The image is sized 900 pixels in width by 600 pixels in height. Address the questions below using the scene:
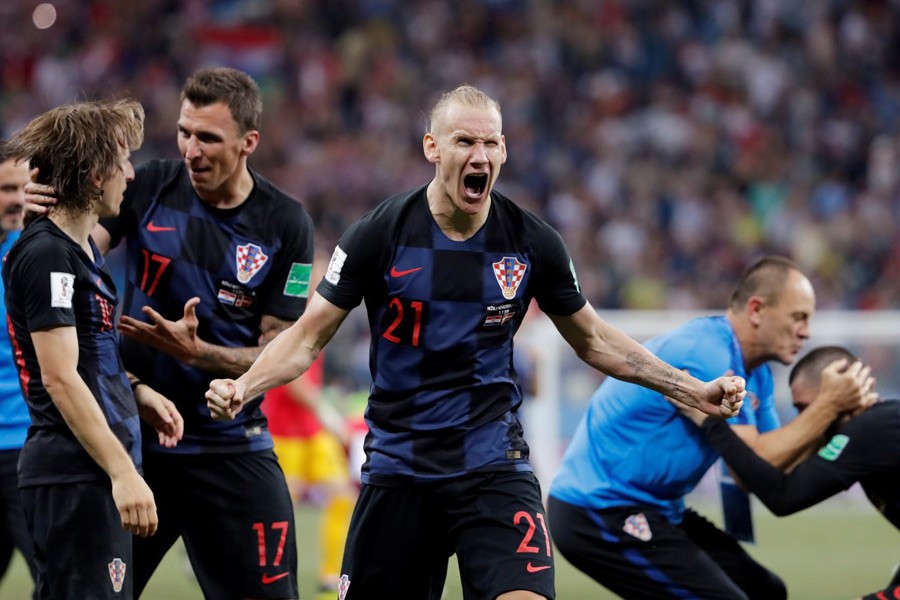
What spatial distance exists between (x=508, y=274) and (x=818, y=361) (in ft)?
6.55

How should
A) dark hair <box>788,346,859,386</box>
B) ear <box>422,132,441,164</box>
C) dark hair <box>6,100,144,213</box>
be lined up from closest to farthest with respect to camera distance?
1. dark hair <box>6,100,144,213</box>
2. ear <box>422,132,441,164</box>
3. dark hair <box>788,346,859,386</box>

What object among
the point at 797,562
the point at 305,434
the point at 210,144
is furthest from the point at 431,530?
the point at 797,562

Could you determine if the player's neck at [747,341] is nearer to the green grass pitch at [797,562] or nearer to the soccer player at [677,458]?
the soccer player at [677,458]

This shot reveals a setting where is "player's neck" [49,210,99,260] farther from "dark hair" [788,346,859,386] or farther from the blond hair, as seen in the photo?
"dark hair" [788,346,859,386]

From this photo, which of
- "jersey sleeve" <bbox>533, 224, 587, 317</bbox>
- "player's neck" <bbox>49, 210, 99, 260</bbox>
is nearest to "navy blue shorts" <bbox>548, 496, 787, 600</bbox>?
"jersey sleeve" <bbox>533, 224, 587, 317</bbox>

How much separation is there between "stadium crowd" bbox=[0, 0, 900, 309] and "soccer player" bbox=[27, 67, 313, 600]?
12936 millimetres

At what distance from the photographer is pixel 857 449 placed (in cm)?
577

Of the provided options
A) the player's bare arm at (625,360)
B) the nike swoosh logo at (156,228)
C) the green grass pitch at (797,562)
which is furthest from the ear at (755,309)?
the green grass pitch at (797,562)

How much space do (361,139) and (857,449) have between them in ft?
50.9

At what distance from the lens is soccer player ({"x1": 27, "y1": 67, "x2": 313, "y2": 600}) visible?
5414 millimetres

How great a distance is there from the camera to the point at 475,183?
15.8 feet

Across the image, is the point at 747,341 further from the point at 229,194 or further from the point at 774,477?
the point at 229,194

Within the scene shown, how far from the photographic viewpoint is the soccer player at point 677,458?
227 inches

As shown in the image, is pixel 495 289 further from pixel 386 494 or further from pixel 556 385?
pixel 556 385
